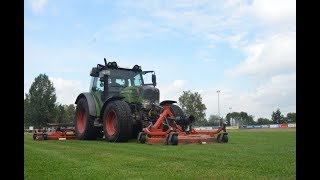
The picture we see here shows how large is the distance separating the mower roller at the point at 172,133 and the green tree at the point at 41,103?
35.2 m

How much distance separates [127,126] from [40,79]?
47.2 m

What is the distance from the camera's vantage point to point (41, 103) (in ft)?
168

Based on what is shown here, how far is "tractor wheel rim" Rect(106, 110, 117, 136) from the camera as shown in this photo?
12461 millimetres

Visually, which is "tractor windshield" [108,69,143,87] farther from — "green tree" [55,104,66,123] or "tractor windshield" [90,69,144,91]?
"green tree" [55,104,66,123]

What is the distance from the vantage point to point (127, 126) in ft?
37.9

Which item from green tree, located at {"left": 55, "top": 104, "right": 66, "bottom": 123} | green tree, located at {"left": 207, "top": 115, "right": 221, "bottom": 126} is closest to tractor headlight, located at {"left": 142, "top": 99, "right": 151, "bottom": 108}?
green tree, located at {"left": 55, "top": 104, "right": 66, "bottom": 123}

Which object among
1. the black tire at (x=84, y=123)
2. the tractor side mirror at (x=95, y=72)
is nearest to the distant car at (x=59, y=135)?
the black tire at (x=84, y=123)

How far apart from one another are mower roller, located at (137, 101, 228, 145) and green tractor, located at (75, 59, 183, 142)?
2.02 ft

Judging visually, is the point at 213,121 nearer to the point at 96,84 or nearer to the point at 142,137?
the point at 96,84

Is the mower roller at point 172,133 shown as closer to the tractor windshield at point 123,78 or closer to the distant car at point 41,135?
the tractor windshield at point 123,78

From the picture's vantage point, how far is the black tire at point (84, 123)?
14.0m
